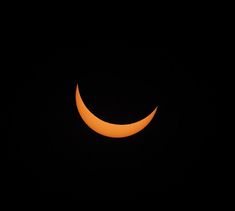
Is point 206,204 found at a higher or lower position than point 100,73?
lower

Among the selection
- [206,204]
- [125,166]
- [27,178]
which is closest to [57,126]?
[27,178]

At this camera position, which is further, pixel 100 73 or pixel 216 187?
pixel 216 187

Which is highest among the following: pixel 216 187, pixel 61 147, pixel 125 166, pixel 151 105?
pixel 151 105

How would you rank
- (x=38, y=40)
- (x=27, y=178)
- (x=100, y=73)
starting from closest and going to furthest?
(x=38, y=40) → (x=100, y=73) → (x=27, y=178)

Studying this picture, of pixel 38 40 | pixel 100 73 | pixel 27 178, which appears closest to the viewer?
pixel 38 40

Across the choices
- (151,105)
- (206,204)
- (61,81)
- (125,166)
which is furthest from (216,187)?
(61,81)

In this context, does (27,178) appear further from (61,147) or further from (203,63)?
(203,63)
